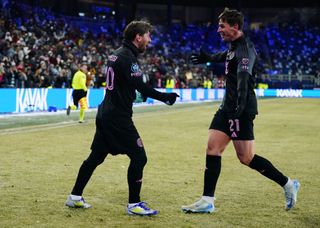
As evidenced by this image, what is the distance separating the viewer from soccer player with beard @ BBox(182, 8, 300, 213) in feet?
18.6

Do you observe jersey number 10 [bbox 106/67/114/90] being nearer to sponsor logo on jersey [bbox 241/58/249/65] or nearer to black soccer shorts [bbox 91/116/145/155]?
black soccer shorts [bbox 91/116/145/155]

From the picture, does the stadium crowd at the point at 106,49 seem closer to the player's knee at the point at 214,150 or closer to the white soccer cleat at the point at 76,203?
the white soccer cleat at the point at 76,203

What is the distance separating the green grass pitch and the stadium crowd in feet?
42.4

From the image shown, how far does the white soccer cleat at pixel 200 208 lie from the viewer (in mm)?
5848

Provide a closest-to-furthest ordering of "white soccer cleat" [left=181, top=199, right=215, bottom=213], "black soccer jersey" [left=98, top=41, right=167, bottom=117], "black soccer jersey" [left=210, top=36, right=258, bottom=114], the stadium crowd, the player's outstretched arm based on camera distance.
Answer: "black soccer jersey" [left=210, top=36, right=258, bottom=114] < "black soccer jersey" [left=98, top=41, right=167, bottom=117] < "white soccer cleat" [left=181, top=199, right=215, bottom=213] < the player's outstretched arm < the stadium crowd

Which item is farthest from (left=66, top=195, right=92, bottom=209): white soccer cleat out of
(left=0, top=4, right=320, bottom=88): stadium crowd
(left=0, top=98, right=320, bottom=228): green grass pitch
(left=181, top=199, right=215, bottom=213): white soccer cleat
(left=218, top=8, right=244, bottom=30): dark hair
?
(left=0, top=4, right=320, bottom=88): stadium crowd

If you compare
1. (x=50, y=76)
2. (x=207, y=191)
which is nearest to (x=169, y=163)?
(x=207, y=191)

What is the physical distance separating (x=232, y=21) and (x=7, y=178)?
3940 millimetres

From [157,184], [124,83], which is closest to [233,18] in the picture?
[124,83]

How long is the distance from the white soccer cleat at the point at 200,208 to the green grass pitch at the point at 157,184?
3.1 inches

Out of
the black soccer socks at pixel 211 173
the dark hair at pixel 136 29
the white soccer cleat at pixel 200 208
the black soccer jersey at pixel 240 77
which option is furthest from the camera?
the black soccer socks at pixel 211 173

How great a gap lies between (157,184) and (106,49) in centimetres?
3533

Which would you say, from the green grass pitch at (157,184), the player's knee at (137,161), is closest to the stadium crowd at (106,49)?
the green grass pitch at (157,184)

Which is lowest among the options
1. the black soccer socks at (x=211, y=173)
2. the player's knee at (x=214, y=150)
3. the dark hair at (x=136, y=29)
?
the black soccer socks at (x=211, y=173)
